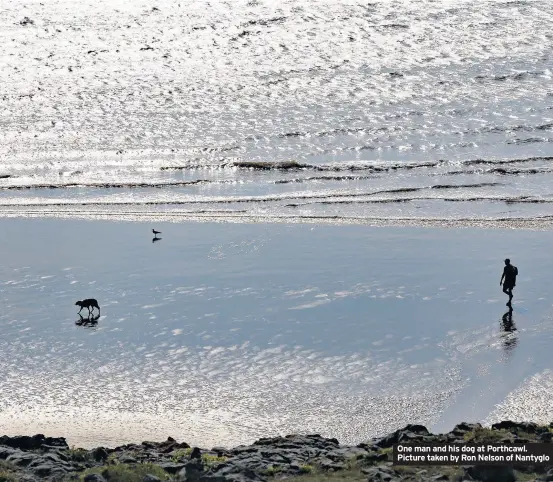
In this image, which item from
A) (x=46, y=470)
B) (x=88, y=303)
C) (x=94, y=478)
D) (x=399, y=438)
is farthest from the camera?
(x=88, y=303)

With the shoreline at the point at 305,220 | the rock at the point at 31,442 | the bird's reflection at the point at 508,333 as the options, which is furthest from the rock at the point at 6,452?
the shoreline at the point at 305,220

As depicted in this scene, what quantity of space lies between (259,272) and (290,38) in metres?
50.7

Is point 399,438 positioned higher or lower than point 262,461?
higher

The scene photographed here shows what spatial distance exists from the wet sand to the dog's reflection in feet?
0.57

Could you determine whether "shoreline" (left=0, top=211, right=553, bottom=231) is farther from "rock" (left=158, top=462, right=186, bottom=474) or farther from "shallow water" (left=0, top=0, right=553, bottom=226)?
"rock" (left=158, top=462, right=186, bottom=474)

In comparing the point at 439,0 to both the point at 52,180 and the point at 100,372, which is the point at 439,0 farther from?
the point at 100,372

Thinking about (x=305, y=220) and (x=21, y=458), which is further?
(x=305, y=220)

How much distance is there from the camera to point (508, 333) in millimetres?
22469

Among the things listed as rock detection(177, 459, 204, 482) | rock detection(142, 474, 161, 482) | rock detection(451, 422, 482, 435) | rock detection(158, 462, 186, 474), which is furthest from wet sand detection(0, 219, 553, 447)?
rock detection(142, 474, 161, 482)

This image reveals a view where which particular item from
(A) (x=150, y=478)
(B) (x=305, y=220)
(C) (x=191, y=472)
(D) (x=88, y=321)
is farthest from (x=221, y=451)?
(B) (x=305, y=220)

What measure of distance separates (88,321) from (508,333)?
31.3 ft

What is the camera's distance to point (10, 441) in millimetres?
15633

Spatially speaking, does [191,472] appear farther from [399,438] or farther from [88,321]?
[88,321]

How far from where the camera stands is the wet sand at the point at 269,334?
18656 millimetres
